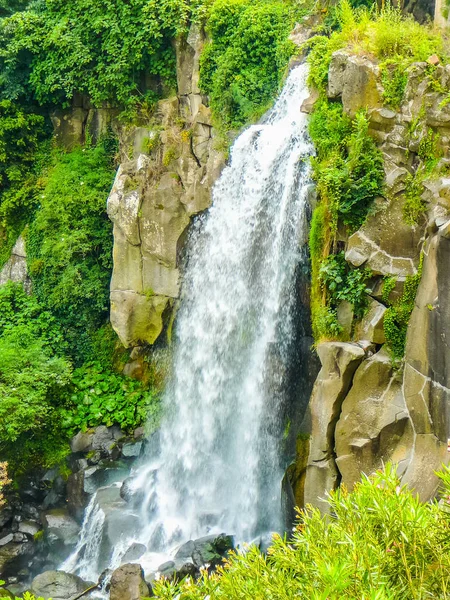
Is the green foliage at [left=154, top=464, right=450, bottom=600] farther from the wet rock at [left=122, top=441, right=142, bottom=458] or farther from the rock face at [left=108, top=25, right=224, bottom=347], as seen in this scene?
the rock face at [left=108, top=25, right=224, bottom=347]

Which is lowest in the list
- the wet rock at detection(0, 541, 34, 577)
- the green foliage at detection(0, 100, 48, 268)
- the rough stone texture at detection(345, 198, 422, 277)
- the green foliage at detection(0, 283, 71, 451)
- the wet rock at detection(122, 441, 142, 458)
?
the wet rock at detection(0, 541, 34, 577)

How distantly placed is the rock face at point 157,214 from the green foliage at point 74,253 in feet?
3.91

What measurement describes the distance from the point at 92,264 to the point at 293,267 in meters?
6.45

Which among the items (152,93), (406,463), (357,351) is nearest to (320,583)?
(406,463)

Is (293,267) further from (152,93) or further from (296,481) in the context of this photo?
(152,93)

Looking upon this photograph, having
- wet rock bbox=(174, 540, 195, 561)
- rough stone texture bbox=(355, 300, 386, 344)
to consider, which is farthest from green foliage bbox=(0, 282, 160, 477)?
rough stone texture bbox=(355, 300, 386, 344)

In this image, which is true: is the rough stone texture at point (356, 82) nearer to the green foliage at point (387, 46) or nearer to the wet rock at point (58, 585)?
the green foliage at point (387, 46)

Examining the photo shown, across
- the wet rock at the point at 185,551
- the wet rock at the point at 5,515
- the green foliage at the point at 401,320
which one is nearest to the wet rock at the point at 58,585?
the wet rock at the point at 185,551

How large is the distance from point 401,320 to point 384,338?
371mm

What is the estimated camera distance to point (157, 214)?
1346 centimetres

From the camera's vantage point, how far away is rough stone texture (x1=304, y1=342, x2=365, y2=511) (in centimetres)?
874

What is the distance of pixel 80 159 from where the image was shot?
650 inches

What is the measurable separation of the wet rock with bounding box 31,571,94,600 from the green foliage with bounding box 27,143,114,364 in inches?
223

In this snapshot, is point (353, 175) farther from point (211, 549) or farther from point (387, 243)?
point (211, 549)
